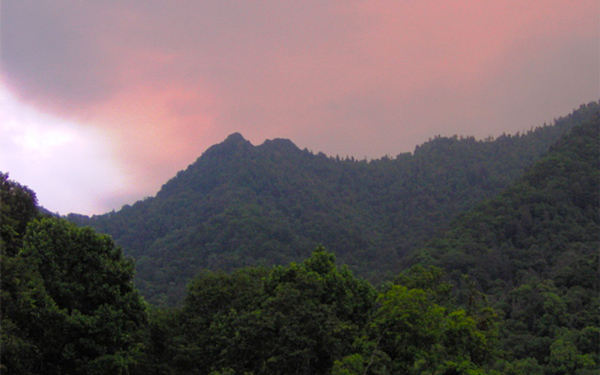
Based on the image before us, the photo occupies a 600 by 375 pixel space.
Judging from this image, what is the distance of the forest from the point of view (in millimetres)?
16031

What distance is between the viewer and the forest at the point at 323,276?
16.0 metres

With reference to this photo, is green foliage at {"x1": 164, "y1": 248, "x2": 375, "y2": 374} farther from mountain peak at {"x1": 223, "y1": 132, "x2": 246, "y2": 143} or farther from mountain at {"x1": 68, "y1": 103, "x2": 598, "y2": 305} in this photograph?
mountain peak at {"x1": 223, "y1": 132, "x2": 246, "y2": 143}

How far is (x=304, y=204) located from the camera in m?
114

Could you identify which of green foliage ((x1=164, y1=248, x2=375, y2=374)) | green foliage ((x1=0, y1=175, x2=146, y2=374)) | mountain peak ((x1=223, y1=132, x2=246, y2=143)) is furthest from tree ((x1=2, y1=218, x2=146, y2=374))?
mountain peak ((x1=223, y1=132, x2=246, y2=143))

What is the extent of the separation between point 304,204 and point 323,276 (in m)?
93.3

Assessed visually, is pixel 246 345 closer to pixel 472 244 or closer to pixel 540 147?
pixel 472 244

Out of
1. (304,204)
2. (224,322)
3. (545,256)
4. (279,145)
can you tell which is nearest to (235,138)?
(279,145)

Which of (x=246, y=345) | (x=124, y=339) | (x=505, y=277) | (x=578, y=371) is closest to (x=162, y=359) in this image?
(x=246, y=345)

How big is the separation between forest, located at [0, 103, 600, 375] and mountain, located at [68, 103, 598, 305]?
54cm

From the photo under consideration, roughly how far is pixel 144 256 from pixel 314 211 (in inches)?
1417

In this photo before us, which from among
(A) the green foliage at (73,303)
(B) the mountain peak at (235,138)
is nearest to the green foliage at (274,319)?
(A) the green foliage at (73,303)

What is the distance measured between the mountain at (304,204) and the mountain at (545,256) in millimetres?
11495

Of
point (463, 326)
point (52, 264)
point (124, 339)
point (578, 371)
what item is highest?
point (52, 264)

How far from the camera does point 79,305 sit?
16719 millimetres
